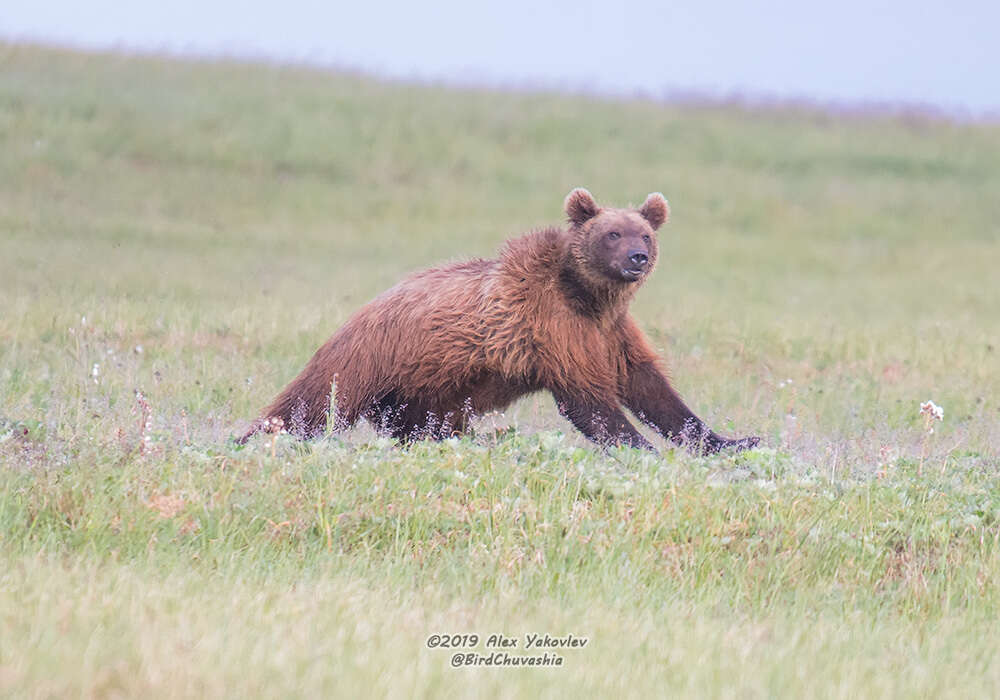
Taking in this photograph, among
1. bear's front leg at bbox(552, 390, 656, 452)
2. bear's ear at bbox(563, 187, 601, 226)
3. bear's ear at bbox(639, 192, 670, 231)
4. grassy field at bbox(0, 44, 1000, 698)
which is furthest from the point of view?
bear's ear at bbox(639, 192, 670, 231)

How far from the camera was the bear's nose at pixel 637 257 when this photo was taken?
7699mm

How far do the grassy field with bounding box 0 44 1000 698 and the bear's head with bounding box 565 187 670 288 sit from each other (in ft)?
3.65

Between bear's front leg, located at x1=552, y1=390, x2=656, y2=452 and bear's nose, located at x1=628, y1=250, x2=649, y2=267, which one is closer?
bear's front leg, located at x1=552, y1=390, x2=656, y2=452

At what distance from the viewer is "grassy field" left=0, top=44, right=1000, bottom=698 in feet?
13.9

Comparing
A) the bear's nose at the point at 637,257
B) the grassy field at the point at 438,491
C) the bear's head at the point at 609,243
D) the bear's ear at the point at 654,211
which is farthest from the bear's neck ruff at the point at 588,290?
the grassy field at the point at 438,491

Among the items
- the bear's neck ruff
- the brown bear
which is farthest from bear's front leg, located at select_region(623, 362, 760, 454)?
the bear's neck ruff

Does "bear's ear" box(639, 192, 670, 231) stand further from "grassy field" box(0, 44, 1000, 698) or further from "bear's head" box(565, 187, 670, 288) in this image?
"grassy field" box(0, 44, 1000, 698)

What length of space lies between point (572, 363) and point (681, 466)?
1.19 metres

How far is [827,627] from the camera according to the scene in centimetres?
510

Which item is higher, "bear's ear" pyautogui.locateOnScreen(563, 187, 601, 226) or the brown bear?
"bear's ear" pyautogui.locateOnScreen(563, 187, 601, 226)

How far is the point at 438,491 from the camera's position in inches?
243

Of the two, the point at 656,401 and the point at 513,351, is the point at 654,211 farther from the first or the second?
the point at 513,351

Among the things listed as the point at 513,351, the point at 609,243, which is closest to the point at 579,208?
the point at 609,243

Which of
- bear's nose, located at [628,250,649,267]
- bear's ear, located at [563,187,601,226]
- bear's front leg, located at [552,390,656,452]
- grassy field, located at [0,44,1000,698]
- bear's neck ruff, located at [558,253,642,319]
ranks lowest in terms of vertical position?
grassy field, located at [0,44,1000,698]
